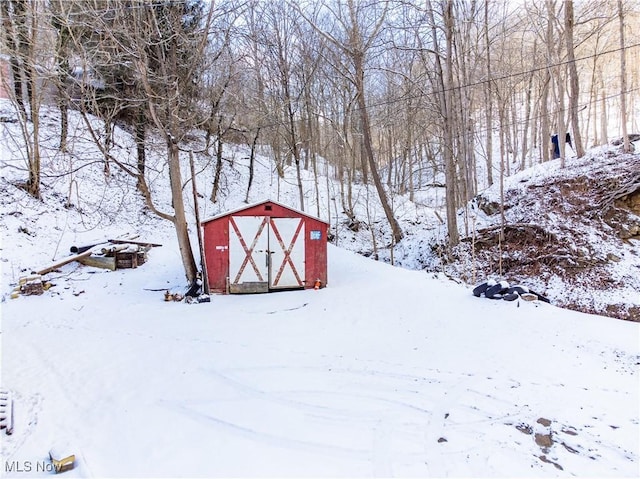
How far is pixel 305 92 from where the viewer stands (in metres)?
16.6

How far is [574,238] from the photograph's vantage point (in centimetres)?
1057

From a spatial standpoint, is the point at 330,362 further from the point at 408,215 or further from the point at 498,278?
the point at 408,215

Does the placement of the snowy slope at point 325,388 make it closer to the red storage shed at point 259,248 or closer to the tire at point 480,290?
the tire at point 480,290

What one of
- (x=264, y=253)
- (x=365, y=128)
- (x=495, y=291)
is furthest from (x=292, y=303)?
(x=365, y=128)

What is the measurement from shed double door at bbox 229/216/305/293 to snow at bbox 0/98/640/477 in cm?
43

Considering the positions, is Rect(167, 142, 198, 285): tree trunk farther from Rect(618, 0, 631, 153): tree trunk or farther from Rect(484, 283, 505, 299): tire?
Rect(618, 0, 631, 153): tree trunk

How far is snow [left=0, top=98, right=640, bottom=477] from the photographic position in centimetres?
298

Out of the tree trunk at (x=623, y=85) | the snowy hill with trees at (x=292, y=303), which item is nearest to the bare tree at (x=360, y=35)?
the snowy hill with trees at (x=292, y=303)

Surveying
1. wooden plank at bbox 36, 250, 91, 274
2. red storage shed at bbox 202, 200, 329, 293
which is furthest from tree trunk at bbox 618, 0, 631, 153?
wooden plank at bbox 36, 250, 91, 274

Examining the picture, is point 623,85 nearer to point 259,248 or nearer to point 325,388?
point 259,248

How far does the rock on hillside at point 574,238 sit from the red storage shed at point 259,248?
4.77m

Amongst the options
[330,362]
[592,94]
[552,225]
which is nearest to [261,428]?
[330,362]
